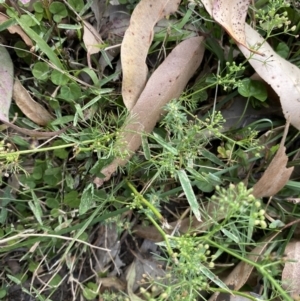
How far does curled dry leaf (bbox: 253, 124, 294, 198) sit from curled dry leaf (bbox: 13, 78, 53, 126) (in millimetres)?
671

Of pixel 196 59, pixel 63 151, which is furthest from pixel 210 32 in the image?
pixel 63 151

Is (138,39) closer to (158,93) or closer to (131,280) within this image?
(158,93)

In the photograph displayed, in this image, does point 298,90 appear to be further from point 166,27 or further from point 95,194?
point 95,194

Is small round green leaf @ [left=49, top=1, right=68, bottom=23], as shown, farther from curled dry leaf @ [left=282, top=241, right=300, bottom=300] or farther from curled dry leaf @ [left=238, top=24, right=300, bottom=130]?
curled dry leaf @ [left=282, top=241, right=300, bottom=300]

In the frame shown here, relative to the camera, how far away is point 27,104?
1.42 meters

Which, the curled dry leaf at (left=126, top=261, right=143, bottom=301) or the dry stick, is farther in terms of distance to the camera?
the curled dry leaf at (left=126, top=261, right=143, bottom=301)

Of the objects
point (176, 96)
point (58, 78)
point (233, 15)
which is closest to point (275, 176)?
point (176, 96)

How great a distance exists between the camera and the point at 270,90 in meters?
1.44

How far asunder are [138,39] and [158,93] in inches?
6.3

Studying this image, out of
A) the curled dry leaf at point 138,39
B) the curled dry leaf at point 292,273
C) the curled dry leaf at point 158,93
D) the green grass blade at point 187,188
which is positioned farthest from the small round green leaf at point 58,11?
the curled dry leaf at point 292,273

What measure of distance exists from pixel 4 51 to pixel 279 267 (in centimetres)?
103

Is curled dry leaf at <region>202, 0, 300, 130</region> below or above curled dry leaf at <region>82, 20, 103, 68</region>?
above

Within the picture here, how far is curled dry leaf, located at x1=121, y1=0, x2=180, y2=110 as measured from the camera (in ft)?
4.41

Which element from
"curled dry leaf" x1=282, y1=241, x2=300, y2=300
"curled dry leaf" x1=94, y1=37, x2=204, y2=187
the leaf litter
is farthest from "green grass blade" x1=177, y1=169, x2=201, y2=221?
"curled dry leaf" x1=282, y1=241, x2=300, y2=300
